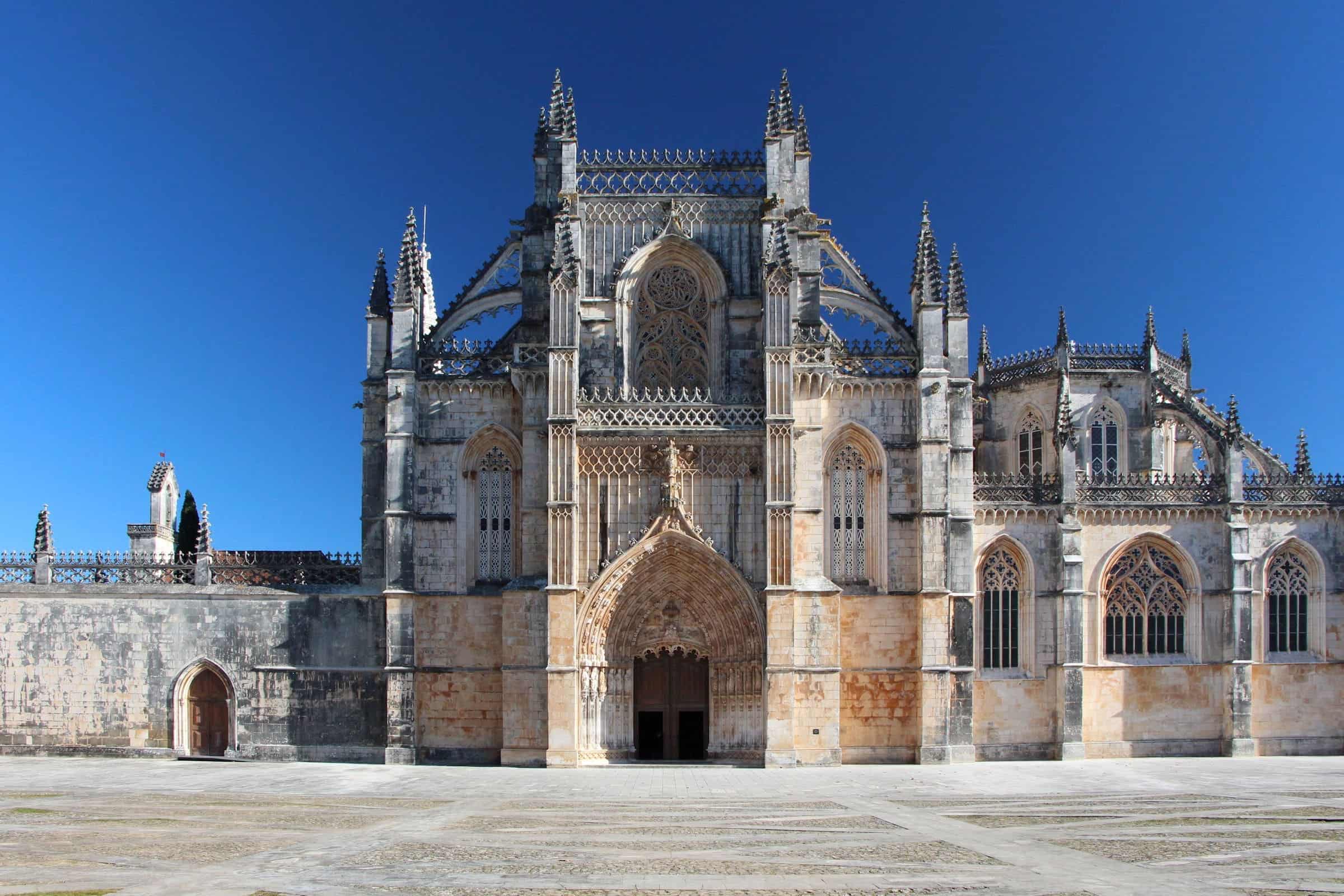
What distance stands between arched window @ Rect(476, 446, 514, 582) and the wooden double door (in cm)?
484

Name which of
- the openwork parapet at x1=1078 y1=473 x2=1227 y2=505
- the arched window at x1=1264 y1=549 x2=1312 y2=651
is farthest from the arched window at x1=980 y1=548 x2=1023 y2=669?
the arched window at x1=1264 y1=549 x2=1312 y2=651

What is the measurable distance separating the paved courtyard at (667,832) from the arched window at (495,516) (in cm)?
604

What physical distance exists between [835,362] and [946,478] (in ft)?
14.9

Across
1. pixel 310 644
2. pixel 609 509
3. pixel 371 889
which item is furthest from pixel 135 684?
pixel 371 889

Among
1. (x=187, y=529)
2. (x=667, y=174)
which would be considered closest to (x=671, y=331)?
(x=667, y=174)

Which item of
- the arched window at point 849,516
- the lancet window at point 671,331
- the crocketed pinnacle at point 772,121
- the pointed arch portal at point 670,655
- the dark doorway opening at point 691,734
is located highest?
the crocketed pinnacle at point 772,121

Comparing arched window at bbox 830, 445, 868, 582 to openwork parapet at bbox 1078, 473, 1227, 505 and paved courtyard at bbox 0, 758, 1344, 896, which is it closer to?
paved courtyard at bbox 0, 758, 1344, 896

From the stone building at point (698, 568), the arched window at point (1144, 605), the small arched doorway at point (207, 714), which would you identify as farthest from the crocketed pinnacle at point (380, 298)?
the arched window at point (1144, 605)

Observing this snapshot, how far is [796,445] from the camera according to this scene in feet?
109

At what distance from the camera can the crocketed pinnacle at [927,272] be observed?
34.2 metres

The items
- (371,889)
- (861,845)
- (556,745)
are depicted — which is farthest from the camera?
(556,745)

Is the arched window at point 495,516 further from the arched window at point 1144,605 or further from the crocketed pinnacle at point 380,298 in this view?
the arched window at point 1144,605

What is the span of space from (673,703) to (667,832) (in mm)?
14204

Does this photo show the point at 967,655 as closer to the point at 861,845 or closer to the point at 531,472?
the point at 531,472
